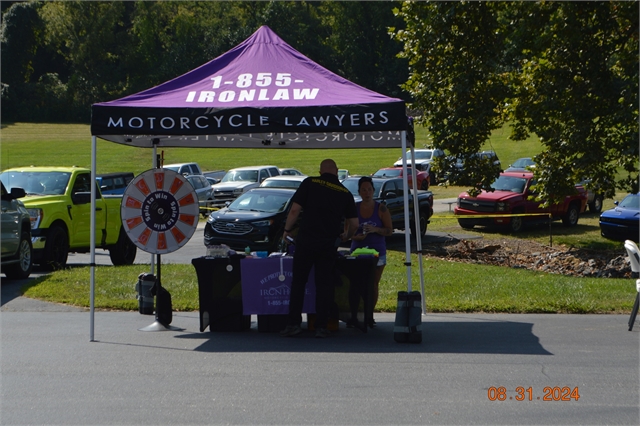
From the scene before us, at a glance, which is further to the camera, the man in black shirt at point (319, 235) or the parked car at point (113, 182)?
the parked car at point (113, 182)

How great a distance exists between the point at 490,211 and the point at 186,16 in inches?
3077

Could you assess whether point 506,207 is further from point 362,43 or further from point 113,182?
point 362,43

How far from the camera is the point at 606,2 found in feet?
60.6

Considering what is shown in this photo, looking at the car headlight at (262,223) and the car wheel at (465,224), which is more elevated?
the car wheel at (465,224)

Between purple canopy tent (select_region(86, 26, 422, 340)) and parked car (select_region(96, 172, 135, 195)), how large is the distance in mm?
21119

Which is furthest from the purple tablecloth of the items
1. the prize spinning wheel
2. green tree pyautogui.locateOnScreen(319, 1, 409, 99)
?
green tree pyautogui.locateOnScreen(319, 1, 409, 99)

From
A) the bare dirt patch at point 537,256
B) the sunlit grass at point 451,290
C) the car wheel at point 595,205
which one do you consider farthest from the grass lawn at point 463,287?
the car wheel at point 595,205

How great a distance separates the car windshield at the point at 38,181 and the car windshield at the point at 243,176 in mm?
20475

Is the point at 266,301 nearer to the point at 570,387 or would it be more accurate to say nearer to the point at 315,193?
the point at 315,193

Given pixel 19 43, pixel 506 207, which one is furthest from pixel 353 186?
pixel 19 43

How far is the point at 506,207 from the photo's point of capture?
26.5 meters

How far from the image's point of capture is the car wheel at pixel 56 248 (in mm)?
15898
